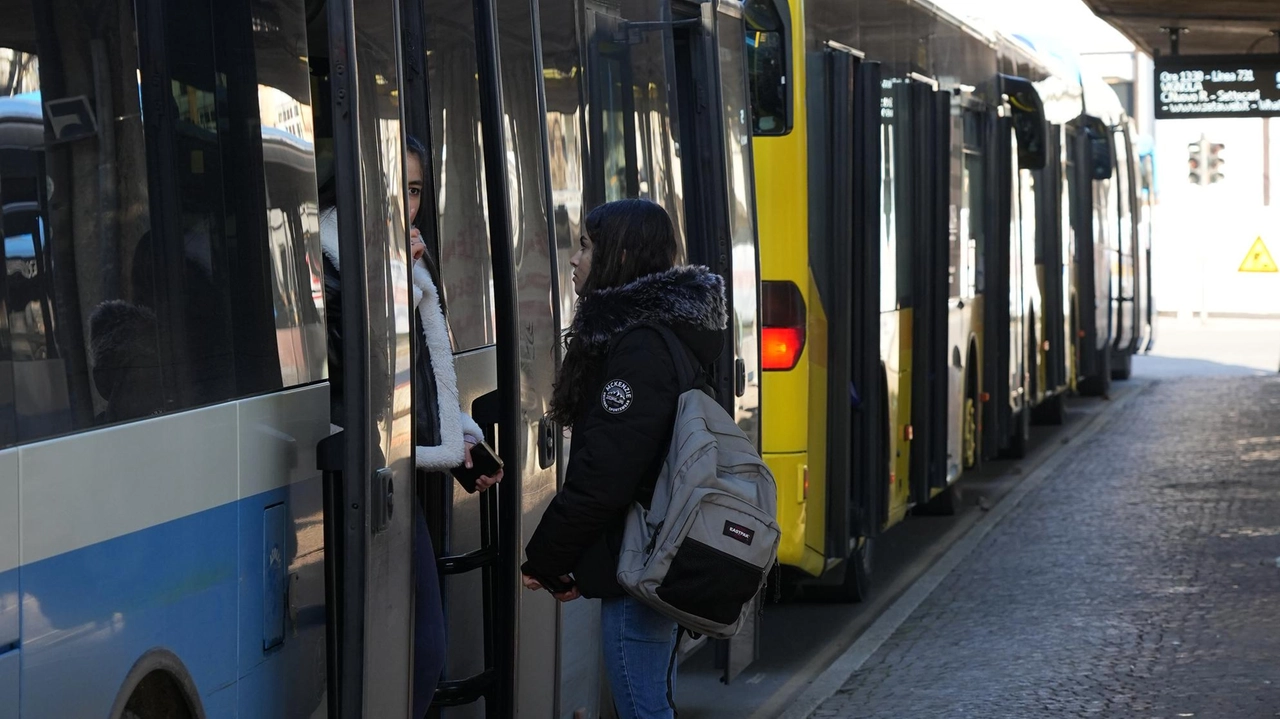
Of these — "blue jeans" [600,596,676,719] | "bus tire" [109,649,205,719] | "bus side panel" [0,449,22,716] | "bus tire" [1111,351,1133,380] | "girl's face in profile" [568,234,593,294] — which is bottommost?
"bus tire" [1111,351,1133,380]

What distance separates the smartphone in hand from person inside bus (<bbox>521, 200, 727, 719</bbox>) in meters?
0.19

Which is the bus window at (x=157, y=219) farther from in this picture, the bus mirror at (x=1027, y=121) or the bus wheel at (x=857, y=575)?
the bus mirror at (x=1027, y=121)

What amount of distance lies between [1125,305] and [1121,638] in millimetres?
15669

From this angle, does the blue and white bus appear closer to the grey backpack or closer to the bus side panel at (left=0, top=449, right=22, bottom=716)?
the bus side panel at (left=0, top=449, right=22, bottom=716)

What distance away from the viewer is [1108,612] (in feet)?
30.0

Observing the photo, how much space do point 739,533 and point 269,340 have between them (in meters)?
1.18

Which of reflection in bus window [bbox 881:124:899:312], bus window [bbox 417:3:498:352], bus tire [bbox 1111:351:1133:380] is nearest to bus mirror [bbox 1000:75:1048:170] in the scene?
reflection in bus window [bbox 881:124:899:312]

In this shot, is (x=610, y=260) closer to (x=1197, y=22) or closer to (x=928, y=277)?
(x=928, y=277)

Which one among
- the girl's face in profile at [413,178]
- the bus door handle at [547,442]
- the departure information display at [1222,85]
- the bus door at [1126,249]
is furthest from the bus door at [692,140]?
the bus door at [1126,249]

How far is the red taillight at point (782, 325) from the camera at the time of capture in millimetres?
8320

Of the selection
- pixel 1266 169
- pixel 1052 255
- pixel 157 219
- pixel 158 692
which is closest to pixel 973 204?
pixel 1052 255

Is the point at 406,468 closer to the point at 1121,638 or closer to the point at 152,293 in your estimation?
the point at 152,293

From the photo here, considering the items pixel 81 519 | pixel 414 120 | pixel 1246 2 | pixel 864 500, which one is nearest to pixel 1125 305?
pixel 1246 2

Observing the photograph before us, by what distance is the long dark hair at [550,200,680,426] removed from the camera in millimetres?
4410
